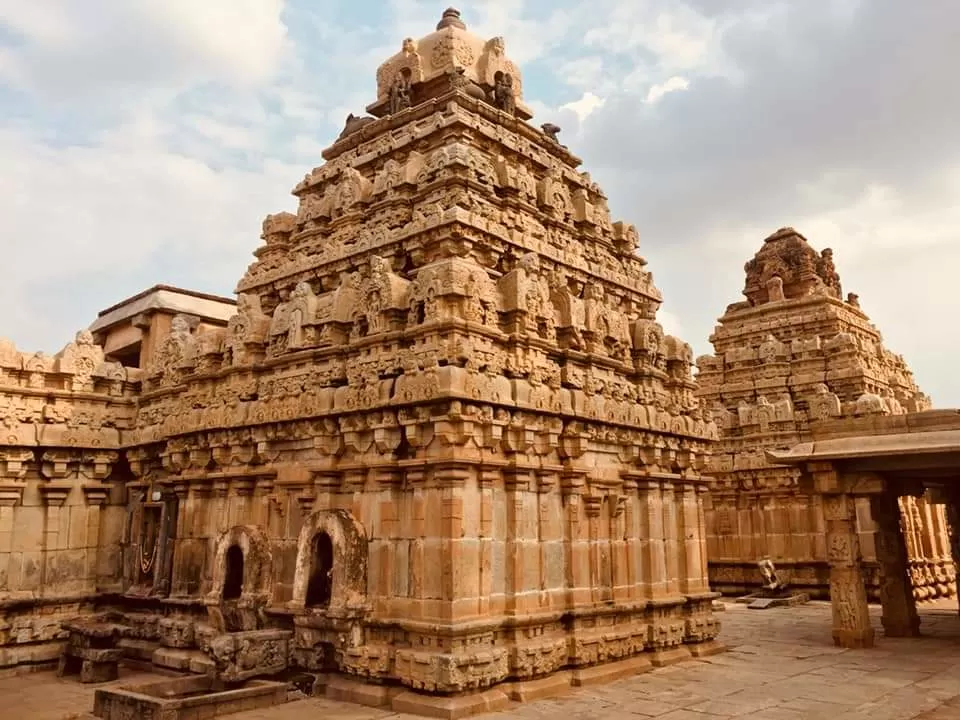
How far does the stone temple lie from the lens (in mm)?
10969

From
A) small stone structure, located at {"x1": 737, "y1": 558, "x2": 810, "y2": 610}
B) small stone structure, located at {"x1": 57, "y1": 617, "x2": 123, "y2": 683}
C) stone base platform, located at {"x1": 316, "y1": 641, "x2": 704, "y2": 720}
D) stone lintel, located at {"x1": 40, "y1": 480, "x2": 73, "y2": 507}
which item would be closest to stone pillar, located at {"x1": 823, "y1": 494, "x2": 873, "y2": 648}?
stone base platform, located at {"x1": 316, "y1": 641, "x2": 704, "y2": 720}

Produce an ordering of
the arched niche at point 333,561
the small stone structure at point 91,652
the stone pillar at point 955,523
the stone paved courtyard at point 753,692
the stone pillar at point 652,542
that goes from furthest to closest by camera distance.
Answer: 1. the stone pillar at point 955,523
2. the stone pillar at point 652,542
3. the small stone structure at point 91,652
4. the arched niche at point 333,561
5. the stone paved courtyard at point 753,692

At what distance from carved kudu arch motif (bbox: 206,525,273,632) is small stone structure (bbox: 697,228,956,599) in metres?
18.4

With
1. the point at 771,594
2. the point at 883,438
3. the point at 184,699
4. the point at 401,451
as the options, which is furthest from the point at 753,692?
the point at 771,594

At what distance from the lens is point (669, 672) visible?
13086 mm

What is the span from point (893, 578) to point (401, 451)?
521 inches

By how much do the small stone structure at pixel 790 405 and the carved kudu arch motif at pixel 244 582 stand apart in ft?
60.3

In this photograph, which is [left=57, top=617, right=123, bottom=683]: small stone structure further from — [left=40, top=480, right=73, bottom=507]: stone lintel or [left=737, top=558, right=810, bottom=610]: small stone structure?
[left=737, top=558, right=810, bottom=610]: small stone structure

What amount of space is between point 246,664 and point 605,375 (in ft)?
24.5

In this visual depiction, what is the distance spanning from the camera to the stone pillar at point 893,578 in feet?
57.8

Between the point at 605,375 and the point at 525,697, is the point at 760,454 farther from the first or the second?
the point at 525,697

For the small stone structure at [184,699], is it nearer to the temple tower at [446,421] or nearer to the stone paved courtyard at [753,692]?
the stone paved courtyard at [753,692]

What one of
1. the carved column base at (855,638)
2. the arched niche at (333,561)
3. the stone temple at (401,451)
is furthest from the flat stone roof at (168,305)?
the carved column base at (855,638)

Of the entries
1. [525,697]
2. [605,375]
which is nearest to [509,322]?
[605,375]
